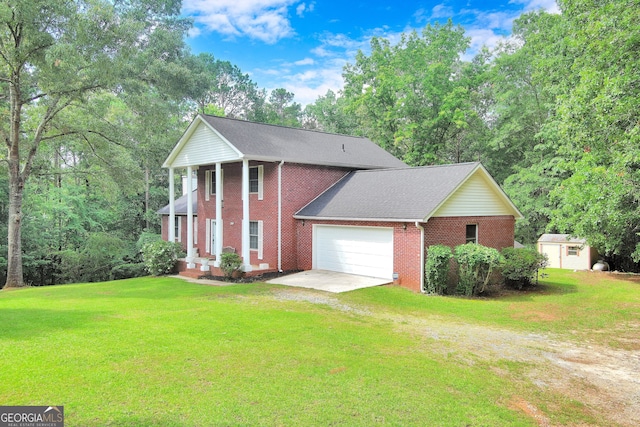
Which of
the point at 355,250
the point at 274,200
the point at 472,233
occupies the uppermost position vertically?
the point at 274,200

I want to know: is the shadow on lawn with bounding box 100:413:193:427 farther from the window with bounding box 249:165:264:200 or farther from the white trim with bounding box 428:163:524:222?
the window with bounding box 249:165:264:200

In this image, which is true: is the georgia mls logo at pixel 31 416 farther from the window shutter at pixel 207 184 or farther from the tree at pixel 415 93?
the tree at pixel 415 93

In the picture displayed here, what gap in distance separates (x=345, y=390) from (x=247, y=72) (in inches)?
1924

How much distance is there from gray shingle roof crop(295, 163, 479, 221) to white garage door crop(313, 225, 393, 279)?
2.29 feet

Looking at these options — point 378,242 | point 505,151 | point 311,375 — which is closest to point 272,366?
point 311,375

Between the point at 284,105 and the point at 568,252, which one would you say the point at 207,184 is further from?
the point at 284,105

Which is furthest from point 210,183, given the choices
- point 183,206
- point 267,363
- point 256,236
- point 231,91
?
point 231,91

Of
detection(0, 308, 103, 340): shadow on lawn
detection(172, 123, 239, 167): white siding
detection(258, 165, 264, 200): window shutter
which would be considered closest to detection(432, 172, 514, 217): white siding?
detection(258, 165, 264, 200): window shutter

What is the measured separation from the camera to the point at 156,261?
2012 cm

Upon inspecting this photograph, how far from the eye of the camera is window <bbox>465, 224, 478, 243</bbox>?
16375 mm

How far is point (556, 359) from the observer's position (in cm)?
774

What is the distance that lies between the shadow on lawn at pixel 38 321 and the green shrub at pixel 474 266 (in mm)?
11014

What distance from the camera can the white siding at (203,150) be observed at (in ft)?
60.5

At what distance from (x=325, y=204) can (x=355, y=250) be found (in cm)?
270
